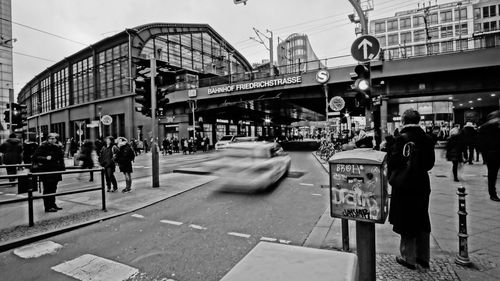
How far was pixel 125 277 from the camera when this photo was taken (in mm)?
3496

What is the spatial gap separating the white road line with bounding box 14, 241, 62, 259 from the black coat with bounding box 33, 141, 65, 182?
2284mm

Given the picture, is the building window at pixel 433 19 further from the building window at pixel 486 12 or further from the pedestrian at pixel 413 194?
the pedestrian at pixel 413 194

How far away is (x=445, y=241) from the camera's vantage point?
4211mm

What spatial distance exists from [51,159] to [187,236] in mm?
4441

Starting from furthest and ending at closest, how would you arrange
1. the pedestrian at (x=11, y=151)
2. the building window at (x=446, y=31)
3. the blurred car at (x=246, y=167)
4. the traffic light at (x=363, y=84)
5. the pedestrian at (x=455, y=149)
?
1. the building window at (x=446, y=31)
2. the pedestrian at (x=11, y=151)
3. the pedestrian at (x=455, y=149)
4. the blurred car at (x=246, y=167)
5. the traffic light at (x=363, y=84)

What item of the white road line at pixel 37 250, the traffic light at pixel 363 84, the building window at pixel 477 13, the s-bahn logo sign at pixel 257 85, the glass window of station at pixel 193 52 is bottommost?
the white road line at pixel 37 250

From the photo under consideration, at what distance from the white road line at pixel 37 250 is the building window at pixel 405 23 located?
313ft

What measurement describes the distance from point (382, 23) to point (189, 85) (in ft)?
246

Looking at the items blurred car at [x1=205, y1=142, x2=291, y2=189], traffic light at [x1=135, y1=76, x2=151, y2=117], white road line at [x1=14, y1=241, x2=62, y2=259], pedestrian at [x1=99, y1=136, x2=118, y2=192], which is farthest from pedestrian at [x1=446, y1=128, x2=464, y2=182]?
pedestrian at [x1=99, y1=136, x2=118, y2=192]

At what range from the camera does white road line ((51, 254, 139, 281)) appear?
3.52 m

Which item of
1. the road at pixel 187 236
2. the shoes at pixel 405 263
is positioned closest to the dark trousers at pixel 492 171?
the road at pixel 187 236

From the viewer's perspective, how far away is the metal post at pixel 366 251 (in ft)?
9.09

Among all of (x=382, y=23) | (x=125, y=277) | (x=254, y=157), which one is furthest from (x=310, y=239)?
(x=382, y=23)

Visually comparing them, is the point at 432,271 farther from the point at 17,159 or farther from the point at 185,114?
the point at 185,114
